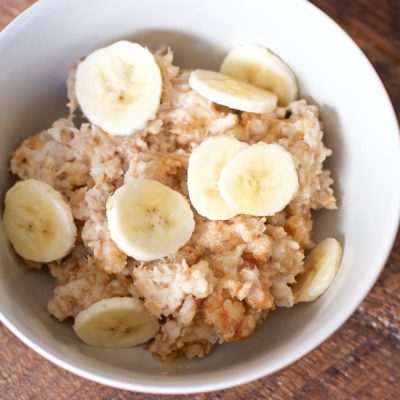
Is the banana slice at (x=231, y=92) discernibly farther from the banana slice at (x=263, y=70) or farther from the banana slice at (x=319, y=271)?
the banana slice at (x=319, y=271)

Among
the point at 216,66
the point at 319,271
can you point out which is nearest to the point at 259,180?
the point at 319,271

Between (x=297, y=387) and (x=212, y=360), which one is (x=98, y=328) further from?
(x=297, y=387)

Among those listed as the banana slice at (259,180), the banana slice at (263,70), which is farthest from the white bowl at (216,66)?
the banana slice at (259,180)

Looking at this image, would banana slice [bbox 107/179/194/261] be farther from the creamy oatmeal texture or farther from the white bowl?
the white bowl

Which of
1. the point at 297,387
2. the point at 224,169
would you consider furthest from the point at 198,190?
the point at 297,387

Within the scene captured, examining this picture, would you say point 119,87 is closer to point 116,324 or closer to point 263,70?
point 263,70

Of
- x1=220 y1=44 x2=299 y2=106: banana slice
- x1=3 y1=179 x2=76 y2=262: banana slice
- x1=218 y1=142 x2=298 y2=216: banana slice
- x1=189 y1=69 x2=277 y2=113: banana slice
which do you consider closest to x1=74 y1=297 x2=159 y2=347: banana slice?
x1=3 y1=179 x2=76 y2=262: banana slice
